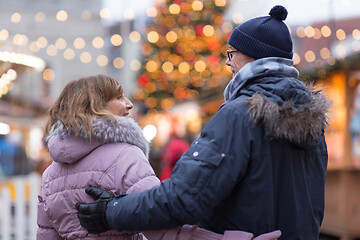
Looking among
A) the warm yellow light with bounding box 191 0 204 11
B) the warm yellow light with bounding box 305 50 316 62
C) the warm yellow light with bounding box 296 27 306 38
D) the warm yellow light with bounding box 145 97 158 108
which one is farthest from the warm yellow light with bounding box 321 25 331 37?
the warm yellow light with bounding box 145 97 158 108

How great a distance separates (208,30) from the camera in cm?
1491

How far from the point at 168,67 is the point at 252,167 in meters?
14.3

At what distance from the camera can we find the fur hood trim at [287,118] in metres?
1.76

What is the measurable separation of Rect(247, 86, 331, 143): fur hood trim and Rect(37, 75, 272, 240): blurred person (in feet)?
1.70

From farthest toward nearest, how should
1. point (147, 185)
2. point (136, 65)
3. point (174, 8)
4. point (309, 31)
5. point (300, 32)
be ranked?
point (136, 65)
point (174, 8)
point (300, 32)
point (309, 31)
point (147, 185)

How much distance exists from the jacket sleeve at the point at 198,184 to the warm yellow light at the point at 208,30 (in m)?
13.3

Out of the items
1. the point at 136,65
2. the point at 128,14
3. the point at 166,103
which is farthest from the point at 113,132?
the point at 136,65

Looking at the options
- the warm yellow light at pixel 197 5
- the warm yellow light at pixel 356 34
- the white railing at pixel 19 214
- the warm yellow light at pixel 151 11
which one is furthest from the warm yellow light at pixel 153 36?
the white railing at pixel 19 214

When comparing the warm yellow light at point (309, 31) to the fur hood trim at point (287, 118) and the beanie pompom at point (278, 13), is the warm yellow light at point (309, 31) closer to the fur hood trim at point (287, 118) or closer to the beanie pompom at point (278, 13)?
the beanie pompom at point (278, 13)

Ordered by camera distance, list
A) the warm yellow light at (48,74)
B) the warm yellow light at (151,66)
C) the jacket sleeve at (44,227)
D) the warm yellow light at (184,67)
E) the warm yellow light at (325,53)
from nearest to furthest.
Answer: the jacket sleeve at (44,227) < the warm yellow light at (325,53) < the warm yellow light at (184,67) < the warm yellow light at (151,66) < the warm yellow light at (48,74)

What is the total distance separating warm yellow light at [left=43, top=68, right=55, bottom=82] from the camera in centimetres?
2178

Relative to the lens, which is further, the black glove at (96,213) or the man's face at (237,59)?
the man's face at (237,59)

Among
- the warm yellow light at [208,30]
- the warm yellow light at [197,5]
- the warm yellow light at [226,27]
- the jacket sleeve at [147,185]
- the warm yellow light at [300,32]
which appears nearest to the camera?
the jacket sleeve at [147,185]

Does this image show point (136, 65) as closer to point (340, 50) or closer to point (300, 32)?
point (300, 32)
